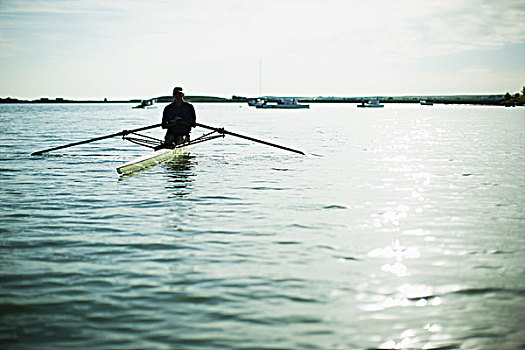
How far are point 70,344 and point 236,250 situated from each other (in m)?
4.14

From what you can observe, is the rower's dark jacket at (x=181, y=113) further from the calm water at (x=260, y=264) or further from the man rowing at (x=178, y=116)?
the calm water at (x=260, y=264)

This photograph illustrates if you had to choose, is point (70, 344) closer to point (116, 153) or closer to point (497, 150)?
point (116, 153)

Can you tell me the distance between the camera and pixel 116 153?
28.9 meters

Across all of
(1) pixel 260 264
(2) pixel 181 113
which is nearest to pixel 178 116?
(2) pixel 181 113

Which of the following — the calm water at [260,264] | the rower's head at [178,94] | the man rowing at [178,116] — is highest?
the rower's head at [178,94]

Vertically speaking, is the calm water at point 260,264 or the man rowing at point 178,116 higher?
the man rowing at point 178,116

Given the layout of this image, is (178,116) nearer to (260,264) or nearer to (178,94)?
(178,94)

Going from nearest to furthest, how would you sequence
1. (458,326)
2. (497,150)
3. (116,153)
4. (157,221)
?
1. (458,326)
2. (157,221)
3. (116,153)
4. (497,150)

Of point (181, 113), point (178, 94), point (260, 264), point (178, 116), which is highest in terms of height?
point (178, 94)

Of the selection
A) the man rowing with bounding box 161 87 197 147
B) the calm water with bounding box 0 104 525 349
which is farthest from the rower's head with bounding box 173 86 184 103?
the calm water with bounding box 0 104 525 349

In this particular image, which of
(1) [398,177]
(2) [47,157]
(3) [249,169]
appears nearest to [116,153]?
(2) [47,157]

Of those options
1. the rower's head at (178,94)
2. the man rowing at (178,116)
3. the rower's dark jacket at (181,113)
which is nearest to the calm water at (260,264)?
the man rowing at (178,116)

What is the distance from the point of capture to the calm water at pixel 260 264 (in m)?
6.12

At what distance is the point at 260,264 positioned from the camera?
28.6 ft
